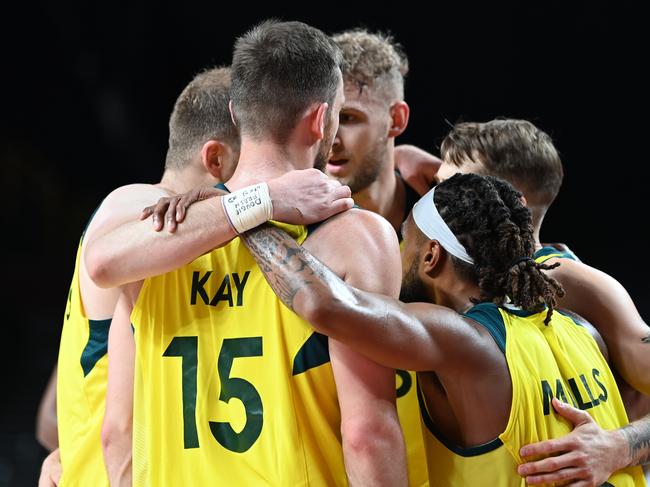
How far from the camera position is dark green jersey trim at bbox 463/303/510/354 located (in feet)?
7.37

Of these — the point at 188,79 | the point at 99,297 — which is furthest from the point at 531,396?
the point at 188,79

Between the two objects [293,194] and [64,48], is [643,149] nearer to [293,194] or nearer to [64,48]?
[64,48]

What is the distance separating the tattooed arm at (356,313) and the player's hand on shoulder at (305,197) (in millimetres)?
61

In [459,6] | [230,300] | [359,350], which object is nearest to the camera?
[359,350]

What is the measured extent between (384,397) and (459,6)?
5.82 meters

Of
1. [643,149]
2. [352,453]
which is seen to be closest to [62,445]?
[352,453]

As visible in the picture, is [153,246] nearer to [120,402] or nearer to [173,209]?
[173,209]

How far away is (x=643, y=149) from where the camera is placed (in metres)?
7.66

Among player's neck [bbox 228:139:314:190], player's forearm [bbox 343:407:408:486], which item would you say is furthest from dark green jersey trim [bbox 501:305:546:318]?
player's neck [bbox 228:139:314:190]

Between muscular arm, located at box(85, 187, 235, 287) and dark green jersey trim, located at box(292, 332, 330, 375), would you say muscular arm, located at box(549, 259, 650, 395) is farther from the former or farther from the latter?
muscular arm, located at box(85, 187, 235, 287)

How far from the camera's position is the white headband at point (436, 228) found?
2.41 meters

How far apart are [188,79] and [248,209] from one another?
5.87 m

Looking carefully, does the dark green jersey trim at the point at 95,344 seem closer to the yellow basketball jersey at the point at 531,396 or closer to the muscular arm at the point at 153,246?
the muscular arm at the point at 153,246

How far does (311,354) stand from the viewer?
6.91 feet
